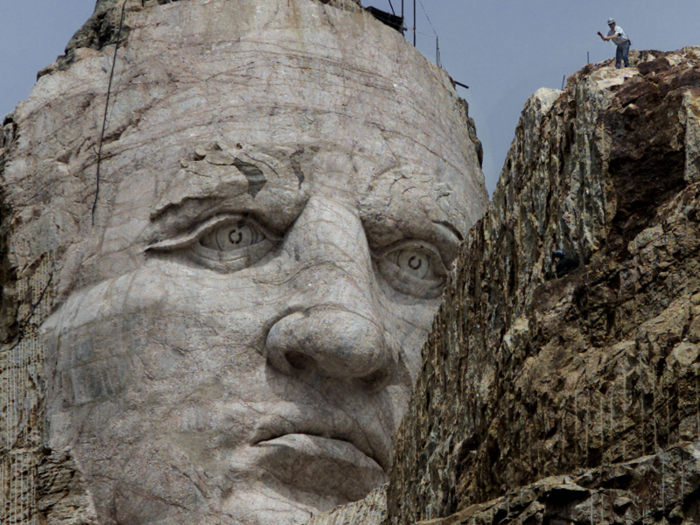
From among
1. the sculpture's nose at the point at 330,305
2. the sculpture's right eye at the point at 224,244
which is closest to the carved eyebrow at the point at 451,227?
the sculpture's nose at the point at 330,305

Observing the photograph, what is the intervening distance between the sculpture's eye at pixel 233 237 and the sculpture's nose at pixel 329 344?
2.36 ft

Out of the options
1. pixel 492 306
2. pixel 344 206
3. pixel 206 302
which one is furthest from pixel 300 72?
pixel 492 306

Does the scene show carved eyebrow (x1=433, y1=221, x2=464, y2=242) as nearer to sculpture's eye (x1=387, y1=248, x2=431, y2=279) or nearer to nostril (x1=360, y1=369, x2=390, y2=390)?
sculpture's eye (x1=387, y1=248, x2=431, y2=279)

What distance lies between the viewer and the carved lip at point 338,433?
28.5ft

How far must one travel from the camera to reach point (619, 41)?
6.98 meters

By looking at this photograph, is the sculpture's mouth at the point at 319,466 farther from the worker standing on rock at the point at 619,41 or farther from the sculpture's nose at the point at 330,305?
the worker standing on rock at the point at 619,41

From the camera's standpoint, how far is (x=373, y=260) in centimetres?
951

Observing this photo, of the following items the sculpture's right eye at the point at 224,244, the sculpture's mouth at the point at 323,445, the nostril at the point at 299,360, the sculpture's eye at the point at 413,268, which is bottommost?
the sculpture's mouth at the point at 323,445

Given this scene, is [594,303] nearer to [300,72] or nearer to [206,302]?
[206,302]

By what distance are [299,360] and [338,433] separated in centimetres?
50

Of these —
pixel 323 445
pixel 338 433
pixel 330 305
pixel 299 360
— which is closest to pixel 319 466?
pixel 323 445

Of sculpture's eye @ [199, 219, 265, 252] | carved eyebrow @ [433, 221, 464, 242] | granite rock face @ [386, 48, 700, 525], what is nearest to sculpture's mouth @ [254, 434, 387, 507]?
sculpture's eye @ [199, 219, 265, 252]

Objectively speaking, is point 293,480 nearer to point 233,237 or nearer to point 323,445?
point 323,445

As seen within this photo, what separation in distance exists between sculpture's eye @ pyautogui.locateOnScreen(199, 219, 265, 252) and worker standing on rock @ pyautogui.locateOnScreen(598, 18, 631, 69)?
2.89 metres
